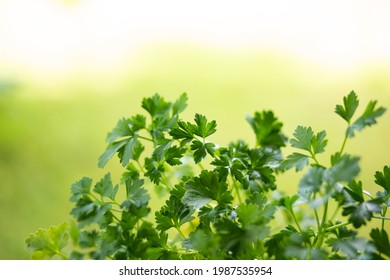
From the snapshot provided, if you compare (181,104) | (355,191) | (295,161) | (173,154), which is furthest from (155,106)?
(355,191)

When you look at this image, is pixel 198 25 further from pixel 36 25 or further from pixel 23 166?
pixel 23 166

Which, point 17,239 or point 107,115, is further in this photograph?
point 107,115

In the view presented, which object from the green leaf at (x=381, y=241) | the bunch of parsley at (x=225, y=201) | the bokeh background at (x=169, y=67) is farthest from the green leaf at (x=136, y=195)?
the bokeh background at (x=169, y=67)

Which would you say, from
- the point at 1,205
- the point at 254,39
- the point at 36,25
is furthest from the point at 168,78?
the point at 1,205

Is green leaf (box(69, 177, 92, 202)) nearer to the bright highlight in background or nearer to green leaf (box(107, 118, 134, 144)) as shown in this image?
green leaf (box(107, 118, 134, 144))

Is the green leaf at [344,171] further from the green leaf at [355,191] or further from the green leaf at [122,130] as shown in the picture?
the green leaf at [122,130]
